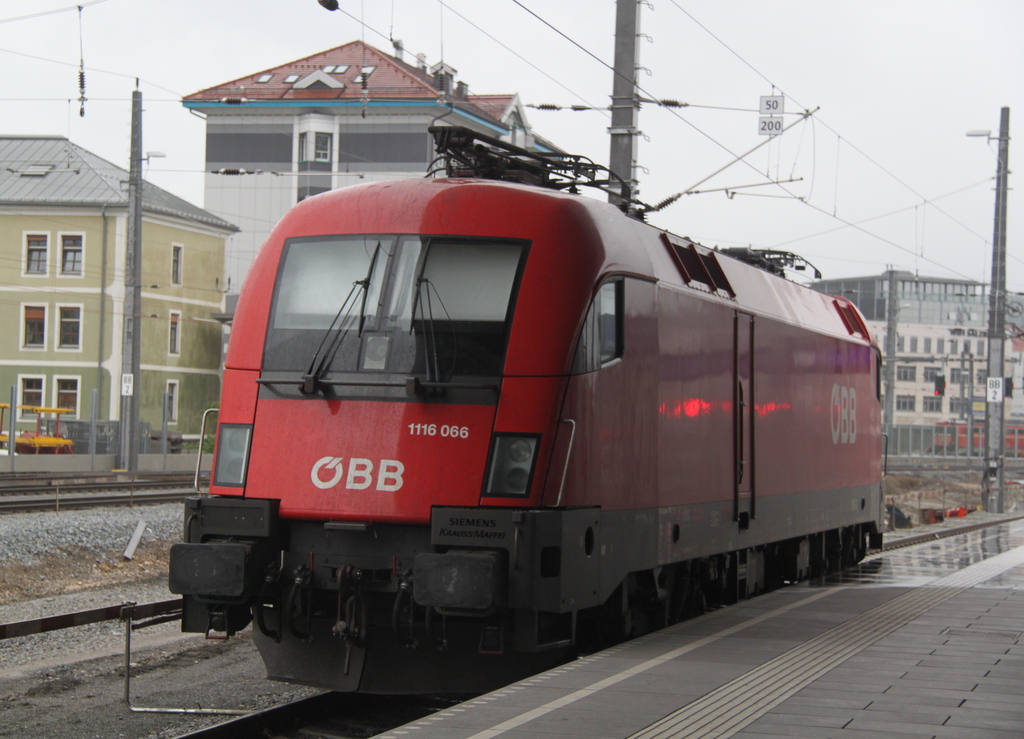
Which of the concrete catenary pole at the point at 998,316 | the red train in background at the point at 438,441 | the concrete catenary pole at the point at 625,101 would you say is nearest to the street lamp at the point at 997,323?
the concrete catenary pole at the point at 998,316

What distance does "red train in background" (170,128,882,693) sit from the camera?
8.02 m

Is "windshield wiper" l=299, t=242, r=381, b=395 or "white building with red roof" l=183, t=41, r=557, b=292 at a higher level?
"white building with red roof" l=183, t=41, r=557, b=292

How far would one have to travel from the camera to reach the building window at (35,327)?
47562 millimetres

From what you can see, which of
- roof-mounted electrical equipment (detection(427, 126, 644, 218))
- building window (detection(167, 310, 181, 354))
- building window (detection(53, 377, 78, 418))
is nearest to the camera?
roof-mounted electrical equipment (detection(427, 126, 644, 218))

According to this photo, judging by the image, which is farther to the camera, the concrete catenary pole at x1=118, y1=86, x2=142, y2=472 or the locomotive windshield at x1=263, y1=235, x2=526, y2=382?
the concrete catenary pole at x1=118, y1=86, x2=142, y2=472

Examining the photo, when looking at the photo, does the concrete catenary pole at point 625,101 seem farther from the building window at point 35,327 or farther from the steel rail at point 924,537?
the building window at point 35,327

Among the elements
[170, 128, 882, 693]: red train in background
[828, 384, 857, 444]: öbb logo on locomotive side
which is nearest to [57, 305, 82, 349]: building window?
[828, 384, 857, 444]: öbb logo on locomotive side

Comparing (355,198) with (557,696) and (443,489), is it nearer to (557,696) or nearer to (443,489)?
(443,489)

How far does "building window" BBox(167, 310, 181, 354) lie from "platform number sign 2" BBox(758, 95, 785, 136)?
116ft

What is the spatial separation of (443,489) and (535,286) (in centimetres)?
144

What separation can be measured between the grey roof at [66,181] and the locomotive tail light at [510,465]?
4083cm

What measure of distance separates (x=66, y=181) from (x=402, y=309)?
43.5m

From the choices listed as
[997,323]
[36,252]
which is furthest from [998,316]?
[36,252]

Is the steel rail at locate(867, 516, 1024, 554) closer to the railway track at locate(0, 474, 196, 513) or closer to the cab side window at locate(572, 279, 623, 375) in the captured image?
the railway track at locate(0, 474, 196, 513)
